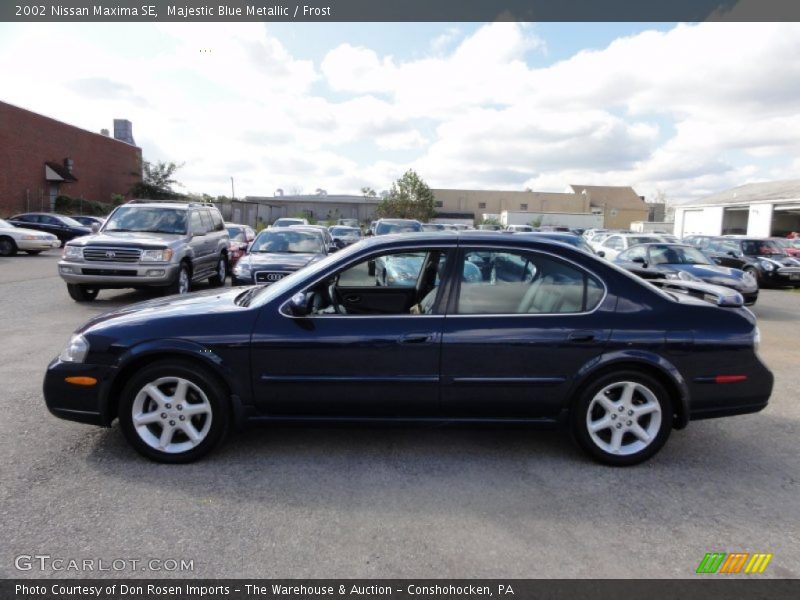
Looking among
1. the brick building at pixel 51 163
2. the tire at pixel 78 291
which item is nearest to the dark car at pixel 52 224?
the brick building at pixel 51 163

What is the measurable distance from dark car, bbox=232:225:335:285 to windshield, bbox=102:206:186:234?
157 cm

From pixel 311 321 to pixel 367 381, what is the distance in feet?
1.80

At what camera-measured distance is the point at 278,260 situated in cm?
1004

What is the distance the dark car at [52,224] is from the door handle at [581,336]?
27.3 meters

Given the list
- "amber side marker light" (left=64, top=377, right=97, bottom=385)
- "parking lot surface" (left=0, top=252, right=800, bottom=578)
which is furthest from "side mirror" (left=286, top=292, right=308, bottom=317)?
"amber side marker light" (left=64, top=377, right=97, bottom=385)

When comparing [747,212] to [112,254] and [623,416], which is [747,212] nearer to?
[112,254]

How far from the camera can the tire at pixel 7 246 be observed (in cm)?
1991

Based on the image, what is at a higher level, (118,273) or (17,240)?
(17,240)

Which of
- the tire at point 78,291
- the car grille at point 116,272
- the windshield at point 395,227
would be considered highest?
the windshield at point 395,227

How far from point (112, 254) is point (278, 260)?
2.87 metres

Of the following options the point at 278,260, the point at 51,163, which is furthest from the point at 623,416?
the point at 51,163

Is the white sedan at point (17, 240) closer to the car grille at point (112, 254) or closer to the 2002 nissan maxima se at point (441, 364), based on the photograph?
the car grille at point (112, 254)
